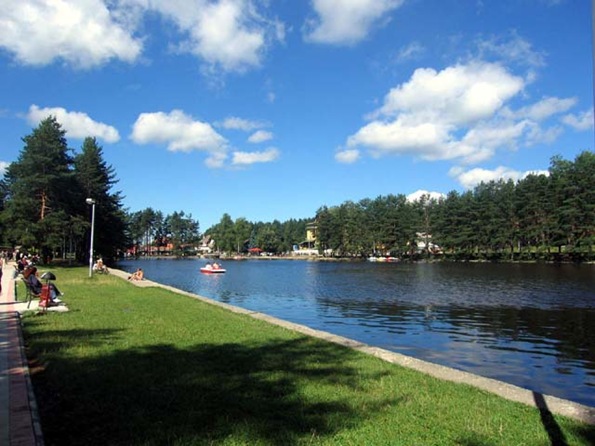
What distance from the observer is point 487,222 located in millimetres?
98938

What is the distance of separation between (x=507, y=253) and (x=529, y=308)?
249 feet

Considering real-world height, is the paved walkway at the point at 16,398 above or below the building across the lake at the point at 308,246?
below

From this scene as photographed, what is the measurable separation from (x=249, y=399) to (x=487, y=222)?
328 feet

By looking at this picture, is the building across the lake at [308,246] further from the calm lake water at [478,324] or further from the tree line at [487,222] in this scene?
the calm lake water at [478,324]

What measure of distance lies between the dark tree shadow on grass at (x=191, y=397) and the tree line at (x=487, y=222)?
81.1 meters

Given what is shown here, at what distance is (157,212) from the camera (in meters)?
186

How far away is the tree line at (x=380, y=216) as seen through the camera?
50062 mm

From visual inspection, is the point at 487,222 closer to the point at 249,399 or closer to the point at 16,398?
the point at 249,399

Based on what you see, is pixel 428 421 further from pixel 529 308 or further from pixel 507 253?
pixel 507 253

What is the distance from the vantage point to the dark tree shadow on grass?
5.57m

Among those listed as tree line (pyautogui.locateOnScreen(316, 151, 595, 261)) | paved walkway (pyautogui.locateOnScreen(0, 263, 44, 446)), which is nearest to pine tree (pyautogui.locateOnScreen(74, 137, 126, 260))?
paved walkway (pyautogui.locateOnScreen(0, 263, 44, 446))

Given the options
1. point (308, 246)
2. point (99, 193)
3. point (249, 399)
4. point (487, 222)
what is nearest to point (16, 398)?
point (249, 399)

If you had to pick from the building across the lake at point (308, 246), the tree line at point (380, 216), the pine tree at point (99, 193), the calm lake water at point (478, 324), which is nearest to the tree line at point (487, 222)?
the tree line at point (380, 216)

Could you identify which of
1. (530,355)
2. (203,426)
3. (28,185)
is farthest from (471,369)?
(28,185)
